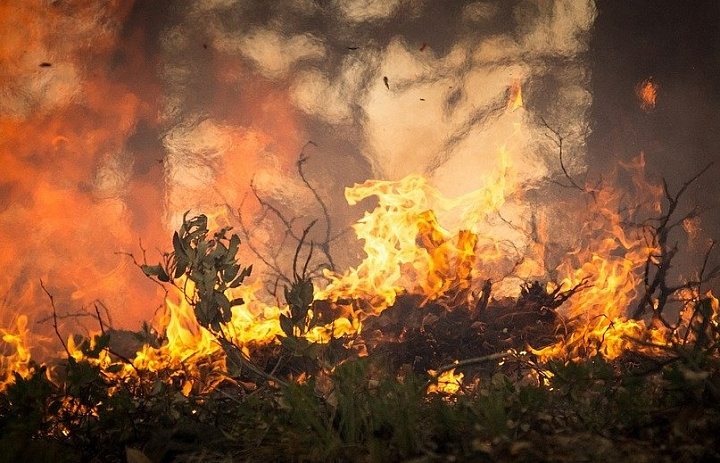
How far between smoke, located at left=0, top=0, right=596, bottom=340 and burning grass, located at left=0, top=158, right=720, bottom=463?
2807mm

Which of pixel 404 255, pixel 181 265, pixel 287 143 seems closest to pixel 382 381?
pixel 181 265

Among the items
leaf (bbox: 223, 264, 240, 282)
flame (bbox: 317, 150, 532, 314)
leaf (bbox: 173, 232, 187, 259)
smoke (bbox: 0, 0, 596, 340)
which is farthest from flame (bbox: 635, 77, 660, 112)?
leaf (bbox: 173, 232, 187, 259)

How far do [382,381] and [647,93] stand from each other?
823 cm

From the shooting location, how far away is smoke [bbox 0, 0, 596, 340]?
872 cm

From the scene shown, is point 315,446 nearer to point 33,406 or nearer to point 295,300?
point 33,406

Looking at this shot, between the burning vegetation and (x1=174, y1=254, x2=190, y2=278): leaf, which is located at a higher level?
the burning vegetation

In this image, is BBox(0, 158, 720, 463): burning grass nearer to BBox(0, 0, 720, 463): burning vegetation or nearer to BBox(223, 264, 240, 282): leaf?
BBox(223, 264, 240, 282): leaf

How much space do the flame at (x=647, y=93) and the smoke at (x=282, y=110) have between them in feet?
2.43

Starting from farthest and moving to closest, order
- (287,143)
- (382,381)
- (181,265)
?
(287,143) → (181,265) → (382,381)

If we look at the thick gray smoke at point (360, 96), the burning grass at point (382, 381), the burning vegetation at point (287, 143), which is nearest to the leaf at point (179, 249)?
the burning grass at point (382, 381)

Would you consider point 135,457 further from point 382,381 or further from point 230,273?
point 230,273

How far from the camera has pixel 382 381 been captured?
2.38m

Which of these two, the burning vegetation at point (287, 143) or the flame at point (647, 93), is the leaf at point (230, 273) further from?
the flame at point (647, 93)

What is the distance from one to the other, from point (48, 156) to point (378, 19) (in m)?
4.90
